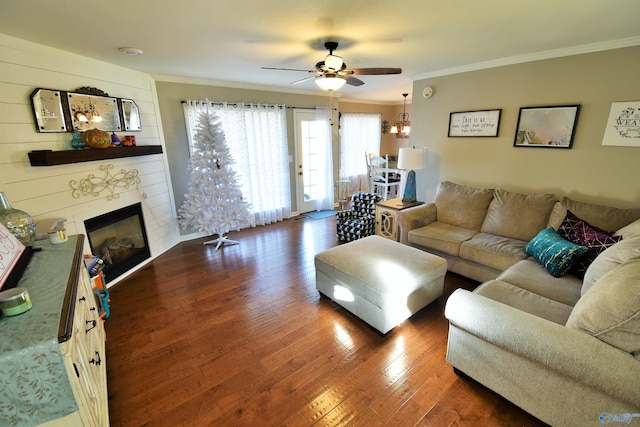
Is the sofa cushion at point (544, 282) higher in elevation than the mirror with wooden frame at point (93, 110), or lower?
lower

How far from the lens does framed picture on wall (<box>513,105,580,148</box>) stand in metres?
2.81

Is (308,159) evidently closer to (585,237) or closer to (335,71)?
(335,71)

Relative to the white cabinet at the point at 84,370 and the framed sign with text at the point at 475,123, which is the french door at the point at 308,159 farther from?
the white cabinet at the point at 84,370

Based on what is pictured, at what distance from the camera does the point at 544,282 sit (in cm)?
207

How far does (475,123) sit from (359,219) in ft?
6.45

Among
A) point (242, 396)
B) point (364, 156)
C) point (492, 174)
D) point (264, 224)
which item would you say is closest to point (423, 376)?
point (242, 396)

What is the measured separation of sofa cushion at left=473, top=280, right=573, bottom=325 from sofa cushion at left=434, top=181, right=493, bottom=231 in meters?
1.34

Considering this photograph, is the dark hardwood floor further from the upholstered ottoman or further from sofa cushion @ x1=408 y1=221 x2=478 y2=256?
sofa cushion @ x1=408 y1=221 x2=478 y2=256

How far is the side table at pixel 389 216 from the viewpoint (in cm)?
362

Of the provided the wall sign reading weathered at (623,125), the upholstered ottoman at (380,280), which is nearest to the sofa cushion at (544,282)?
the upholstered ottoman at (380,280)

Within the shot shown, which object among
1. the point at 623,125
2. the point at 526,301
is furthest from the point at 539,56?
the point at 526,301

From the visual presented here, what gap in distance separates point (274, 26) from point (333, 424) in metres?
2.75

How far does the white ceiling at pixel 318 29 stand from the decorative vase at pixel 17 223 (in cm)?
127

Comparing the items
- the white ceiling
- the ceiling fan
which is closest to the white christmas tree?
the white ceiling
